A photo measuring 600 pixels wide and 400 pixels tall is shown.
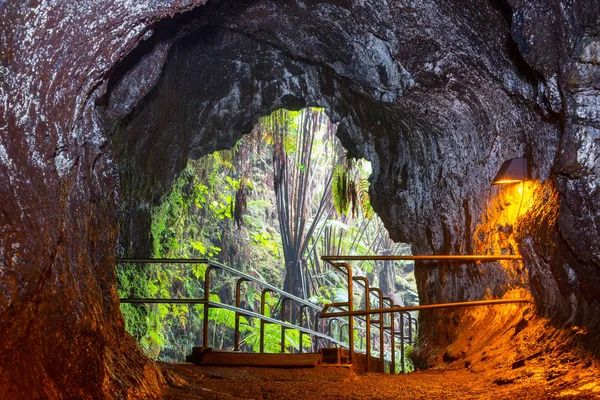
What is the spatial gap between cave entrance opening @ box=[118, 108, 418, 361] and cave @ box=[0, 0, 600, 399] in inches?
43.0

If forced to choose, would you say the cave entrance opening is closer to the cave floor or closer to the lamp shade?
the cave floor

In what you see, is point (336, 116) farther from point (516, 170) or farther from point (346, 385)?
point (346, 385)

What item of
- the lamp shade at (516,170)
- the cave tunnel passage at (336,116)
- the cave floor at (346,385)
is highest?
the cave tunnel passage at (336,116)

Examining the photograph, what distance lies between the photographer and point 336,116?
11.0 m

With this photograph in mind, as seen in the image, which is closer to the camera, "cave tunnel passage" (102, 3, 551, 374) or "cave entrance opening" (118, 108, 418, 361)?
"cave tunnel passage" (102, 3, 551, 374)

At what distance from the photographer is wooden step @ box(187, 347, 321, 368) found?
7.06 meters

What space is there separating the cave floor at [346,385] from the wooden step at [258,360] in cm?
19

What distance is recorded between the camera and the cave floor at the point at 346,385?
5117mm

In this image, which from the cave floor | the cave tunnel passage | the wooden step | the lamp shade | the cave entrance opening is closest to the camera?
the cave floor

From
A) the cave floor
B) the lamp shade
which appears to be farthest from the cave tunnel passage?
the cave floor

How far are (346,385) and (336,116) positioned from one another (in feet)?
19.1

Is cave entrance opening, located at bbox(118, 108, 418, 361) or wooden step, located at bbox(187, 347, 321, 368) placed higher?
cave entrance opening, located at bbox(118, 108, 418, 361)

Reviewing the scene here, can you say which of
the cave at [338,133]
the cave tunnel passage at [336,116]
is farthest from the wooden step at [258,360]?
the cave tunnel passage at [336,116]

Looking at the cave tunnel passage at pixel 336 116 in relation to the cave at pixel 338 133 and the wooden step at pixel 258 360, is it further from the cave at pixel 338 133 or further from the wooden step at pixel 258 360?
the wooden step at pixel 258 360
